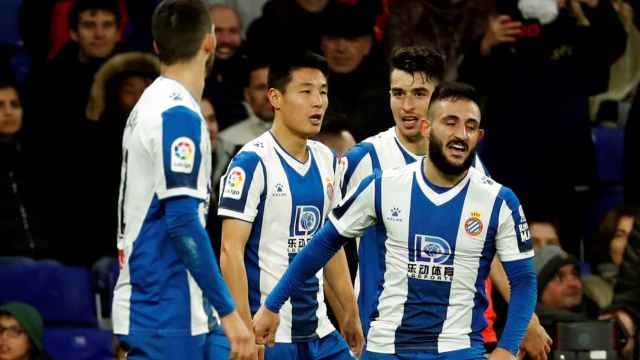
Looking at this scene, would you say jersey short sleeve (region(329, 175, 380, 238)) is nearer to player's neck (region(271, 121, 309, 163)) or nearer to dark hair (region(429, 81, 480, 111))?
dark hair (region(429, 81, 480, 111))

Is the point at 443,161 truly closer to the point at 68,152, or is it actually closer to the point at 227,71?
the point at 68,152

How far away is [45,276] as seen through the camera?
9.41 m

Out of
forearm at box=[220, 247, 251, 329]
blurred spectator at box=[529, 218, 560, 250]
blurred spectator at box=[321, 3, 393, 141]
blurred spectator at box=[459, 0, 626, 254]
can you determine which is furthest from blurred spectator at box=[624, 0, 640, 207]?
forearm at box=[220, 247, 251, 329]

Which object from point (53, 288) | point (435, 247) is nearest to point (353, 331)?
point (435, 247)

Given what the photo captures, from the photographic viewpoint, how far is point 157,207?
5.57 metres

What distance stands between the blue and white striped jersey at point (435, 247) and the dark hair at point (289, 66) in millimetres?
980

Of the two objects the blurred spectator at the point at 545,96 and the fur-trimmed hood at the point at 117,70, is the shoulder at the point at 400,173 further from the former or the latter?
the fur-trimmed hood at the point at 117,70

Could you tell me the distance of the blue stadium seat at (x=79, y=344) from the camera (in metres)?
9.20

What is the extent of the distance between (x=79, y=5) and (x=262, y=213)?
160 inches

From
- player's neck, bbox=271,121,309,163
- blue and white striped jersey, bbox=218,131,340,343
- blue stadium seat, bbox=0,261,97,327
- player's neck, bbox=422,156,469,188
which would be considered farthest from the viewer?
blue stadium seat, bbox=0,261,97,327

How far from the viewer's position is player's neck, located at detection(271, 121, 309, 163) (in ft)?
23.2

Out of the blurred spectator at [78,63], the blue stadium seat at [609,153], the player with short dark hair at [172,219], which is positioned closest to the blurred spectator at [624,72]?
the blue stadium seat at [609,153]

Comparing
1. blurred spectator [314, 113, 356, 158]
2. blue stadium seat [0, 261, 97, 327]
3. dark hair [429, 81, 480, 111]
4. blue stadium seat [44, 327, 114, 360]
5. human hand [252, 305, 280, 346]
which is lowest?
blue stadium seat [44, 327, 114, 360]

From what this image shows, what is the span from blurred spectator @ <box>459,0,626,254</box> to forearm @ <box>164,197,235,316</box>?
4644 millimetres
